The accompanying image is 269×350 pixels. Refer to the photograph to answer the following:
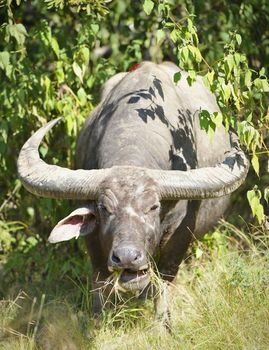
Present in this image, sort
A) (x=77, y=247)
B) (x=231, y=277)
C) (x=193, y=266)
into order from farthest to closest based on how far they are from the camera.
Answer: (x=77, y=247) → (x=193, y=266) → (x=231, y=277)

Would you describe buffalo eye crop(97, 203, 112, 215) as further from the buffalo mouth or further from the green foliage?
the green foliage

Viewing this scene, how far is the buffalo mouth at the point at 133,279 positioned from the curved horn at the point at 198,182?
20.6 inches

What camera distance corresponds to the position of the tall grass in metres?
4.97

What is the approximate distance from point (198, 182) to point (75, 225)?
0.79 m

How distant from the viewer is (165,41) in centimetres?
754

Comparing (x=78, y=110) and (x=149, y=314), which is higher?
(x=78, y=110)

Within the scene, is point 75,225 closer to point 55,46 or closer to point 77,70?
point 77,70

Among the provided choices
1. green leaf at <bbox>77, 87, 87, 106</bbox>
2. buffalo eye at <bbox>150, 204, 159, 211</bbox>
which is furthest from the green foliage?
buffalo eye at <bbox>150, 204, 159, 211</bbox>

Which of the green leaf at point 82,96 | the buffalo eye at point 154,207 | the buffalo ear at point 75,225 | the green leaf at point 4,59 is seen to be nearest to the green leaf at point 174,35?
the buffalo eye at point 154,207

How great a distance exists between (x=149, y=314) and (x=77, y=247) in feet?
4.24

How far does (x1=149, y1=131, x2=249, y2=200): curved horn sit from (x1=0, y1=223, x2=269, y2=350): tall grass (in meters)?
0.60

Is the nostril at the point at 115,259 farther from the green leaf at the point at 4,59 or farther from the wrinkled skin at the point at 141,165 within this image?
the green leaf at the point at 4,59

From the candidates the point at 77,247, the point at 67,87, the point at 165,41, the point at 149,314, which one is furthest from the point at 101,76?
the point at 149,314

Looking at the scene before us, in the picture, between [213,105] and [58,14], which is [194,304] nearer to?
[213,105]
